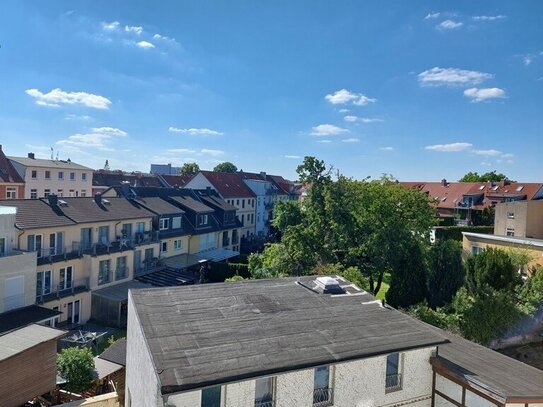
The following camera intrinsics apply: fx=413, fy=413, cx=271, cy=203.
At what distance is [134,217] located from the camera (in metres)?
37.4

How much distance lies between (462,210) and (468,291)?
49.5m

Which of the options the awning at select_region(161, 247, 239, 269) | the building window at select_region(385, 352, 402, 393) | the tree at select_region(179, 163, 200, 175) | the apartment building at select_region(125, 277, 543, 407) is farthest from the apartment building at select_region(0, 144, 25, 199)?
the tree at select_region(179, 163, 200, 175)

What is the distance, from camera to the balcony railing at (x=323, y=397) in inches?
515

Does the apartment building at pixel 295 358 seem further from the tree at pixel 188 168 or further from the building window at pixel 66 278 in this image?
the tree at pixel 188 168

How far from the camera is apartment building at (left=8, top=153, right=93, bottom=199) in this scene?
54719 mm

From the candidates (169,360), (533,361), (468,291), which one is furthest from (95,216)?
(533,361)

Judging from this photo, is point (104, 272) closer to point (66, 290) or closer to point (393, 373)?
point (66, 290)

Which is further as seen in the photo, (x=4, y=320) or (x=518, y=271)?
(x=518, y=271)

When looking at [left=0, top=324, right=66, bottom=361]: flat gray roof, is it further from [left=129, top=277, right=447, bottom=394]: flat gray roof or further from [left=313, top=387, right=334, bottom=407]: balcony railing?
[left=313, top=387, right=334, bottom=407]: balcony railing

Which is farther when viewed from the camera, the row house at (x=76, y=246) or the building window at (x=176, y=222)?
the building window at (x=176, y=222)

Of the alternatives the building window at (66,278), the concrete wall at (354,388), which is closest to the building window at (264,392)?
the concrete wall at (354,388)

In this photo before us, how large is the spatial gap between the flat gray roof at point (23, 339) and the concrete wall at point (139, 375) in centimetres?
414

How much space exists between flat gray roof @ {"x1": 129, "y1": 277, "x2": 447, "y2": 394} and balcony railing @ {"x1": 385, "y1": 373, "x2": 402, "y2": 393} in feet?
4.79

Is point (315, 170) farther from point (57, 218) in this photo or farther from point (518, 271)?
point (57, 218)
